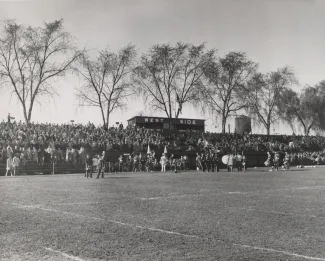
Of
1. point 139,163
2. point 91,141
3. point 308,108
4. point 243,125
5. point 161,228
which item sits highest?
point 308,108

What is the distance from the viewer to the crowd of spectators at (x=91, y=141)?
118ft

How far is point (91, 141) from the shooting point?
40.2 m

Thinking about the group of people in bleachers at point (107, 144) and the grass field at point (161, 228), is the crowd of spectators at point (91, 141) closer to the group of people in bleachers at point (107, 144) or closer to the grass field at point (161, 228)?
the group of people in bleachers at point (107, 144)

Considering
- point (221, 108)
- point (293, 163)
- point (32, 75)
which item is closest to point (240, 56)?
point (221, 108)

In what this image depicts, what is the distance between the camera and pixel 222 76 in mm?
64250

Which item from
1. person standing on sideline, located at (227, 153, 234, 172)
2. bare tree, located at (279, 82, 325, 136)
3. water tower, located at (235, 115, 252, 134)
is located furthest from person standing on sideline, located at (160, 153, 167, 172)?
bare tree, located at (279, 82, 325, 136)

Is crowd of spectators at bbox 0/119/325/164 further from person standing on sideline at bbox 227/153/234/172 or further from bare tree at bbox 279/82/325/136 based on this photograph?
bare tree at bbox 279/82/325/136

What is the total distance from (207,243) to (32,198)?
9.25 m

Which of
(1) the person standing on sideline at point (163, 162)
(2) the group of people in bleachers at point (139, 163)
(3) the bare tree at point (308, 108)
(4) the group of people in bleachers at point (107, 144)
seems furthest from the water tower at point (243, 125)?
(1) the person standing on sideline at point (163, 162)

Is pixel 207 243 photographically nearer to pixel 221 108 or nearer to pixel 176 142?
pixel 176 142

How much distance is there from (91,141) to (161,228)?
31066 millimetres

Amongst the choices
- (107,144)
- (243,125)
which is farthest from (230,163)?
(243,125)

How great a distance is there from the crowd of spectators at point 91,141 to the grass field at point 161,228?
20482 millimetres

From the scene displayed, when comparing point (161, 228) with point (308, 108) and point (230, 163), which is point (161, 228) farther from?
point (308, 108)
